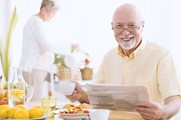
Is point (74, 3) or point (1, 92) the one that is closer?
point (1, 92)

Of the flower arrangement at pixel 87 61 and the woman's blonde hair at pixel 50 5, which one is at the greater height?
the woman's blonde hair at pixel 50 5

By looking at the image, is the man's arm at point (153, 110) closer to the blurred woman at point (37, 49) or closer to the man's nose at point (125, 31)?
A: the man's nose at point (125, 31)

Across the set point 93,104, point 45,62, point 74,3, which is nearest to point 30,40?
point 45,62

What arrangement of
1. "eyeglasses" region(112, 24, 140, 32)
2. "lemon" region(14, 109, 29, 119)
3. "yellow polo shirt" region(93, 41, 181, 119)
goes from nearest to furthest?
"lemon" region(14, 109, 29, 119)
"yellow polo shirt" region(93, 41, 181, 119)
"eyeglasses" region(112, 24, 140, 32)

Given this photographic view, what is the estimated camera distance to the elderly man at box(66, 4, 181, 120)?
2156 mm

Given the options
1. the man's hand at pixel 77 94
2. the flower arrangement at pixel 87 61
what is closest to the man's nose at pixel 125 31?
the man's hand at pixel 77 94

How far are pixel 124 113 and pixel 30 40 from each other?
79.3 inches

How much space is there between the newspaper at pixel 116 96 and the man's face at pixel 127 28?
0.40 m

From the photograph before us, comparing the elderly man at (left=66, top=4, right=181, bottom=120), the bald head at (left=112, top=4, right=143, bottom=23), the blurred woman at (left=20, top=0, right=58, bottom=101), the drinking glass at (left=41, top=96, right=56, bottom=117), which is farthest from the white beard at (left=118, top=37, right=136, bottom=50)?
the blurred woman at (left=20, top=0, right=58, bottom=101)

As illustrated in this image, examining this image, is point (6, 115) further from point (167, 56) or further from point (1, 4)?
point (1, 4)

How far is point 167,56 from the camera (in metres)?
2.22

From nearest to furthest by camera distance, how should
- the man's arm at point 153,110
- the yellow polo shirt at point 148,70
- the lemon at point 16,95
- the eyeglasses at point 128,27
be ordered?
the man's arm at point 153,110
the lemon at point 16,95
the yellow polo shirt at point 148,70
the eyeglasses at point 128,27

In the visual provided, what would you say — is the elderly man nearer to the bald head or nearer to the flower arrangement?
the bald head

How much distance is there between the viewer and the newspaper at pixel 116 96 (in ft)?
6.04
